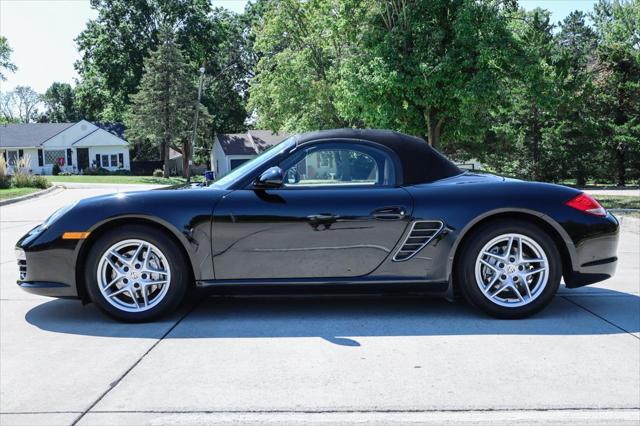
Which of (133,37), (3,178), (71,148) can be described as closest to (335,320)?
(3,178)

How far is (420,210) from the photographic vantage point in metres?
4.48

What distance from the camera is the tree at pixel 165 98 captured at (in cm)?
4997

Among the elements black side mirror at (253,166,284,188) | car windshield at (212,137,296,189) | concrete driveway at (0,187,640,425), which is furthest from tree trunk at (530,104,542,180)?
black side mirror at (253,166,284,188)

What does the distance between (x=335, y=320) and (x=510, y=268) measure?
1.37 metres

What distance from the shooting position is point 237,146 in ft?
194

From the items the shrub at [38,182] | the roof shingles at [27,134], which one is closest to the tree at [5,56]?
the roof shingles at [27,134]

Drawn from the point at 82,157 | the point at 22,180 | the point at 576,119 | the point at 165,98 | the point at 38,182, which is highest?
the point at 165,98

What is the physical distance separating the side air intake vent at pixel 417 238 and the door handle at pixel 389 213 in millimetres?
125

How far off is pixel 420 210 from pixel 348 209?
0.53 m

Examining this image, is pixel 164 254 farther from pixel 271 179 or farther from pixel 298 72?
pixel 298 72

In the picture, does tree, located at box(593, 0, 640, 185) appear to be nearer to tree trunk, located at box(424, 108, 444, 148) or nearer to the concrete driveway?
tree trunk, located at box(424, 108, 444, 148)

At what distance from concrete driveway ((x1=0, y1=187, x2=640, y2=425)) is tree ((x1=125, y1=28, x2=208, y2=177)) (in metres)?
46.7

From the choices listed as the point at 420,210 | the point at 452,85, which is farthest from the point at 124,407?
the point at 452,85

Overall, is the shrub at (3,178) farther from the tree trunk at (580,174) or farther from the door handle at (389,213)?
the tree trunk at (580,174)
